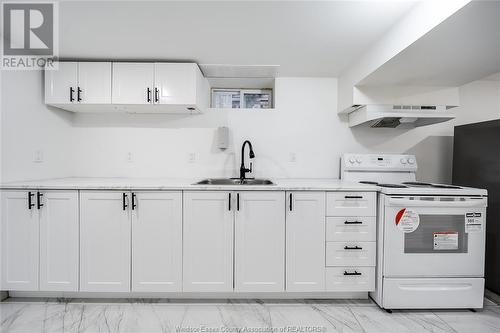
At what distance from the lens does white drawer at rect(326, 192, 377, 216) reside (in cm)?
207

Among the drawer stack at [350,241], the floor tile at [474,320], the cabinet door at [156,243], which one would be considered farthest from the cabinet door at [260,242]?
the floor tile at [474,320]

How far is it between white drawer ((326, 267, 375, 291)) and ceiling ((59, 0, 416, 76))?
185cm

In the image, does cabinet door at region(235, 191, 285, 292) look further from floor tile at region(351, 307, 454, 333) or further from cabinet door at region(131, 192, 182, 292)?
floor tile at region(351, 307, 454, 333)

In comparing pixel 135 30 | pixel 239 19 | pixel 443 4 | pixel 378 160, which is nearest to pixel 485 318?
pixel 378 160

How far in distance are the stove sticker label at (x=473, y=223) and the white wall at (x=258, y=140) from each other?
92 cm

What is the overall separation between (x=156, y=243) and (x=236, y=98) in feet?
5.87

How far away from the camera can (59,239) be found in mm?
2043

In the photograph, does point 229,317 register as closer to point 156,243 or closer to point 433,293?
point 156,243

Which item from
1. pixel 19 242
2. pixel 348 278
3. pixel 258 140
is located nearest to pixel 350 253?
pixel 348 278

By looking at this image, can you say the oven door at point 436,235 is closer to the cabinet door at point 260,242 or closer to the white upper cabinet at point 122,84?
the cabinet door at point 260,242

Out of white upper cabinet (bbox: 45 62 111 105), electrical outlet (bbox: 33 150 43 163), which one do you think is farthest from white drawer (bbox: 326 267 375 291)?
electrical outlet (bbox: 33 150 43 163)

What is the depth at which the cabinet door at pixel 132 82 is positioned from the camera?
7.82 feet

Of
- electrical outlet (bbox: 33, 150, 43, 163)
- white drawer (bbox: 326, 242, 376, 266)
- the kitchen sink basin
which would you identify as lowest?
white drawer (bbox: 326, 242, 376, 266)

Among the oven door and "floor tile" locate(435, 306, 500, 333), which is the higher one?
the oven door
